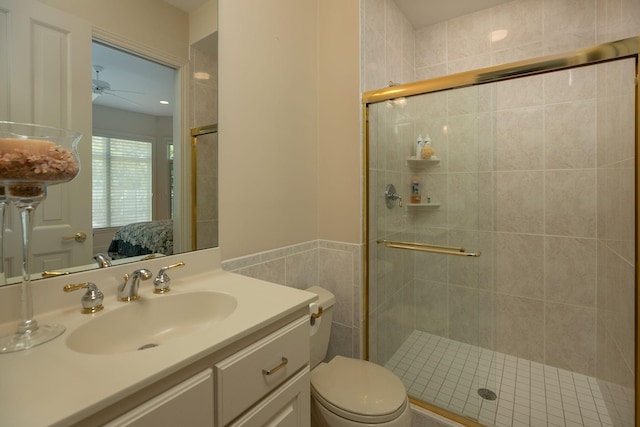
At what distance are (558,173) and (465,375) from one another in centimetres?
138

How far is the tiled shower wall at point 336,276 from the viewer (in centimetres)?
161

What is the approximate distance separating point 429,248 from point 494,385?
86 centimetres

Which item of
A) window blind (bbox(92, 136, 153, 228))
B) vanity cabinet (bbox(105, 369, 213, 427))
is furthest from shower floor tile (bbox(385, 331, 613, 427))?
window blind (bbox(92, 136, 153, 228))

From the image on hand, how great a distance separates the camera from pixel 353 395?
45.3 inches

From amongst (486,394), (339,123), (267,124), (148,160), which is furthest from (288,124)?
(486,394)

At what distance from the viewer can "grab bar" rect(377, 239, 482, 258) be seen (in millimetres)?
1654

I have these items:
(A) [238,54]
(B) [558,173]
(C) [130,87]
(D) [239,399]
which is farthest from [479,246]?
(C) [130,87]

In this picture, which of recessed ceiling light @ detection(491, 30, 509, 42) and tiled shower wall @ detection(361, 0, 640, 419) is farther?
recessed ceiling light @ detection(491, 30, 509, 42)

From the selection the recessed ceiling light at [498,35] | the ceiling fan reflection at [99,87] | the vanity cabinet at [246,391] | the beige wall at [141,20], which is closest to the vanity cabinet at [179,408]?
the vanity cabinet at [246,391]

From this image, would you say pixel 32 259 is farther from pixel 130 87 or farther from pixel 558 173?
pixel 558 173

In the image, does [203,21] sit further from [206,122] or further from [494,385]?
[494,385]

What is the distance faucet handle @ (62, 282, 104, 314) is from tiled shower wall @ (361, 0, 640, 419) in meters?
1.29

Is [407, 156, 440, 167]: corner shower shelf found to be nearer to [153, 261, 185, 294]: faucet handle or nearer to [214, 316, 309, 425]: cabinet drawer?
[214, 316, 309, 425]: cabinet drawer

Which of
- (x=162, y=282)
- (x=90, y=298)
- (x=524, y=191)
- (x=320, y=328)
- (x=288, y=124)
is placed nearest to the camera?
(x=90, y=298)
